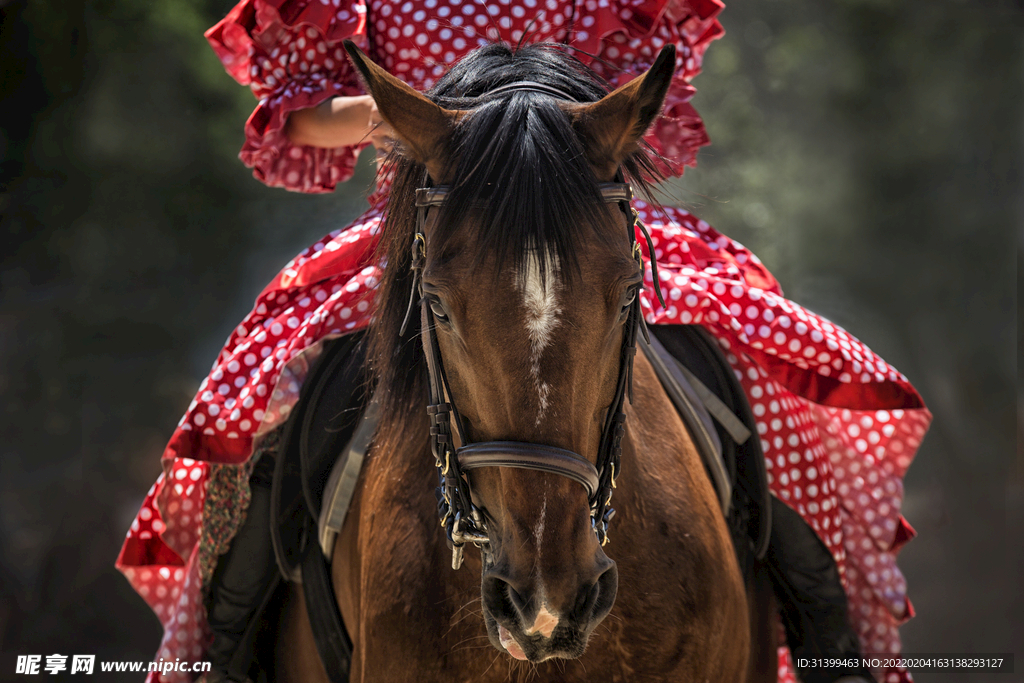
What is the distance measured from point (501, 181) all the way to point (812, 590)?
141cm

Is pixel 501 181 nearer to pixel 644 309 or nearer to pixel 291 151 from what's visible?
pixel 644 309

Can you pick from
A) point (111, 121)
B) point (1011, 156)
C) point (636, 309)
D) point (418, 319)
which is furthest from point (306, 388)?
point (1011, 156)

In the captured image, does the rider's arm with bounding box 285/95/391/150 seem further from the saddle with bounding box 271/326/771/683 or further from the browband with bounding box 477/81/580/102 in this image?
the browband with bounding box 477/81/580/102

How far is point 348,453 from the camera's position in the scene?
1.83m

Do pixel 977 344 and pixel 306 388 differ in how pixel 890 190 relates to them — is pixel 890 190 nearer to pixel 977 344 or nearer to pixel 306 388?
pixel 977 344

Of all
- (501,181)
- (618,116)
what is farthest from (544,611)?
(618,116)

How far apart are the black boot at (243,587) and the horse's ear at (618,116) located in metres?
1.27

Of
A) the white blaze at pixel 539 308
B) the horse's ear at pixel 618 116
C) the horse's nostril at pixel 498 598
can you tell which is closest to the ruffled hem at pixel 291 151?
the horse's ear at pixel 618 116

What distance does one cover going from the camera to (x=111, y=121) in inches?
212

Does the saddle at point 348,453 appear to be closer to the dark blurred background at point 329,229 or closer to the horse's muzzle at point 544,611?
the horse's muzzle at point 544,611

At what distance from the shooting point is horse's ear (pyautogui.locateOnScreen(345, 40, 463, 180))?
1234 mm

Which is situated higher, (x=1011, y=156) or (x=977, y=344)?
(x=1011, y=156)

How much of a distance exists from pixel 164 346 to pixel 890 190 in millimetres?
5472

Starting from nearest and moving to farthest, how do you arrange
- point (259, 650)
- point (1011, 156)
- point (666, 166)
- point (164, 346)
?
point (666, 166) < point (259, 650) < point (1011, 156) < point (164, 346)
